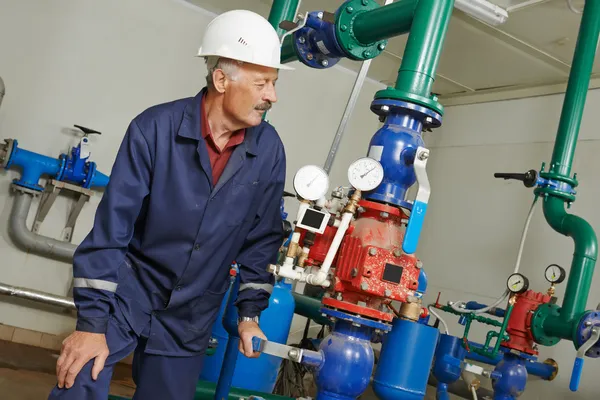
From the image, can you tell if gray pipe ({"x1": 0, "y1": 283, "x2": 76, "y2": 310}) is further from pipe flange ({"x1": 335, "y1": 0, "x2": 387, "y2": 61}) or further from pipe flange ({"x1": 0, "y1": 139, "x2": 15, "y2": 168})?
pipe flange ({"x1": 335, "y1": 0, "x2": 387, "y2": 61})

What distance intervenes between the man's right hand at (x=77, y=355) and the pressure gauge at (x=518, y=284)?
243cm

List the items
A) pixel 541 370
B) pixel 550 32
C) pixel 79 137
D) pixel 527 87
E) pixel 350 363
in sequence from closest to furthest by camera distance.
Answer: pixel 350 363 → pixel 541 370 → pixel 550 32 → pixel 79 137 → pixel 527 87

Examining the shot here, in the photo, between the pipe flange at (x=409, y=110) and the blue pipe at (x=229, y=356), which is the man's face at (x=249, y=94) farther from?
the blue pipe at (x=229, y=356)

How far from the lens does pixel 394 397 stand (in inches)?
77.3

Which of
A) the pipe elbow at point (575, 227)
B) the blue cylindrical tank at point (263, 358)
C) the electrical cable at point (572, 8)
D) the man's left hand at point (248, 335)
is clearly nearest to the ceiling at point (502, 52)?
the electrical cable at point (572, 8)

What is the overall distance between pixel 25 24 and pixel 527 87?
3.52 meters

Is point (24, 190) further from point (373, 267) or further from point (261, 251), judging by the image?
point (373, 267)

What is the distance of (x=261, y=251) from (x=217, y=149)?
0.33m

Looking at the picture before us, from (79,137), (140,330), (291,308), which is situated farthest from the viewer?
(79,137)

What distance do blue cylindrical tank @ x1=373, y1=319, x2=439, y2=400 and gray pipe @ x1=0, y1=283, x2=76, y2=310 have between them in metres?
2.58

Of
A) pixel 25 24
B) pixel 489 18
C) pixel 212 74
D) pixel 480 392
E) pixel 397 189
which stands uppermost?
pixel 489 18

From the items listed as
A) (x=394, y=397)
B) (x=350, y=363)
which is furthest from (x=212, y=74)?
(x=394, y=397)

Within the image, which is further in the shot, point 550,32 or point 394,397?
point 550,32

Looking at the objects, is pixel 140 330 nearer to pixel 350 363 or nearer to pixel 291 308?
pixel 350 363
